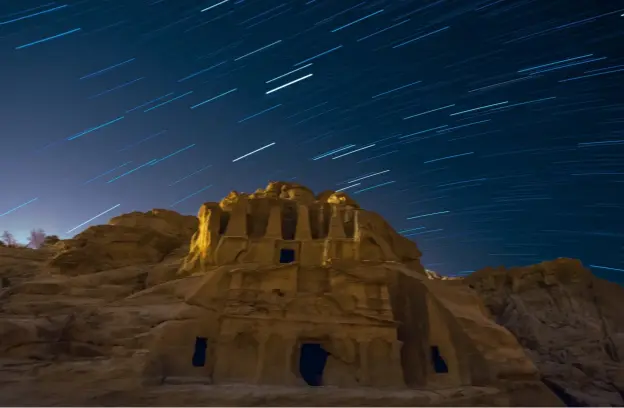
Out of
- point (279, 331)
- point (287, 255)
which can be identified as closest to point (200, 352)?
point (279, 331)

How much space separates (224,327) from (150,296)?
174 inches

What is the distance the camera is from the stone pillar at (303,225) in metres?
25.8

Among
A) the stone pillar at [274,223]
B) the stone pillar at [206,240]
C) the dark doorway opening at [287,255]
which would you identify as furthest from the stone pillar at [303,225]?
the stone pillar at [206,240]

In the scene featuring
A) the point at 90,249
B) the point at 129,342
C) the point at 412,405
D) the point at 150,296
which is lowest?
the point at 412,405

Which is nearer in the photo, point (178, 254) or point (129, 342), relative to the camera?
point (129, 342)

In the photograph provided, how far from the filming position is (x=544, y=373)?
26422 millimetres

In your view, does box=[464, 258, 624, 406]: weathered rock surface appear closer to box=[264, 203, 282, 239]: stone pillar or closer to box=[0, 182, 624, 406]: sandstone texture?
box=[0, 182, 624, 406]: sandstone texture

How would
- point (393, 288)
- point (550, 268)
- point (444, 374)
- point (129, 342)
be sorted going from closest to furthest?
point (129, 342) < point (444, 374) < point (393, 288) < point (550, 268)

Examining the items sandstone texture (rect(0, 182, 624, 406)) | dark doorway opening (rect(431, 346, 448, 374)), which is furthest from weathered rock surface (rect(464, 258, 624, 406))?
dark doorway opening (rect(431, 346, 448, 374))

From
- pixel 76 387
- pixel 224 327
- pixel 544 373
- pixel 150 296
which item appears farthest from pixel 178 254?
pixel 544 373

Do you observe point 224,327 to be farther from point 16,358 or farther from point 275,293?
point 16,358

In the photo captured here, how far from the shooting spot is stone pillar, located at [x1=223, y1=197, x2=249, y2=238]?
24875mm

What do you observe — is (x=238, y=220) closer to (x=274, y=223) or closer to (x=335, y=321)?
(x=274, y=223)

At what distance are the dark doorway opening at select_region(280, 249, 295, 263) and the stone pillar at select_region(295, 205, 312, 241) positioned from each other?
985mm
